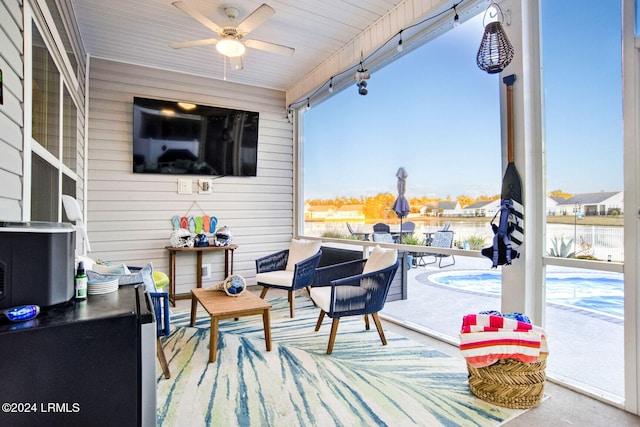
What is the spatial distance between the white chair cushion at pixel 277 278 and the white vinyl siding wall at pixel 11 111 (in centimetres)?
251

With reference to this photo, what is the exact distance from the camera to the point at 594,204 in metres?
2.29

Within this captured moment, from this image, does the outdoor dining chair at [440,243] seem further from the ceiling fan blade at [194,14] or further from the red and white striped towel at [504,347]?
the ceiling fan blade at [194,14]

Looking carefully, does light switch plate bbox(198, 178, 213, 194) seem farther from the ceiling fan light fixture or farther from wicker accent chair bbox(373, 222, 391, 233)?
wicker accent chair bbox(373, 222, 391, 233)

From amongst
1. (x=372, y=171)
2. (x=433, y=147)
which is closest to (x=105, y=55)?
(x=372, y=171)

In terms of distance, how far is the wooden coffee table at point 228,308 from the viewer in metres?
2.69

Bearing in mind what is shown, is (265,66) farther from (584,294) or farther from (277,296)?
(584,294)

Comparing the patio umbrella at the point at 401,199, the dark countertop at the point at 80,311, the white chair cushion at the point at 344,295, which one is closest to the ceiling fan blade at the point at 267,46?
the patio umbrella at the point at 401,199

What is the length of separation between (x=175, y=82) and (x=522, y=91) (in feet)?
13.1

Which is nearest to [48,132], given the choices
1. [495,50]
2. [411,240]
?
[495,50]

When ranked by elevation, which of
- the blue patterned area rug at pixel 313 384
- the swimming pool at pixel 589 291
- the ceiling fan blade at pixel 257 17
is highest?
the ceiling fan blade at pixel 257 17

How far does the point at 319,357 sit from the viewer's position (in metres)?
2.78

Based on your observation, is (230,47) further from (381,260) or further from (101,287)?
(101,287)

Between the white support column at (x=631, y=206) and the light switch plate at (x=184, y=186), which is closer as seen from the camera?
the white support column at (x=631, y=206)

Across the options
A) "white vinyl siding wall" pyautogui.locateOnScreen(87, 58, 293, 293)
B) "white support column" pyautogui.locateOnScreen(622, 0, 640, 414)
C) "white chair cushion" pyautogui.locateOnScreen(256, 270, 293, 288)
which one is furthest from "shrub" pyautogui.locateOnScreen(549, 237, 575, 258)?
"white vinyl siding wall" pyautogui.locateOnScreen(87, 58, 293, 293)
